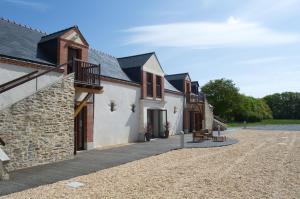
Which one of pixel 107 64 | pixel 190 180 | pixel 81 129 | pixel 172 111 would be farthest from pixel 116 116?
pixel 190 180

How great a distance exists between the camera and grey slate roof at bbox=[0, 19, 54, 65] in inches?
496

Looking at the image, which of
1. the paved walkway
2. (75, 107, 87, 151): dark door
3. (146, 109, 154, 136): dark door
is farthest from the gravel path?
(146, 109, 154, 136): dark door

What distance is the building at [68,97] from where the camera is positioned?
1046 centimetres

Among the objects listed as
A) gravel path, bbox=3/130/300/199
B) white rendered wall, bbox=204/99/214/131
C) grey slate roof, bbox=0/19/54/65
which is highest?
A: grey slate roof, bbox=0/19/54/65

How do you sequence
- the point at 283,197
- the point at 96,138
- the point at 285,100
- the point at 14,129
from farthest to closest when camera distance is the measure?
the point at 285,100 → the point at 96,138 → the point at 14,129 → the point at 283,197

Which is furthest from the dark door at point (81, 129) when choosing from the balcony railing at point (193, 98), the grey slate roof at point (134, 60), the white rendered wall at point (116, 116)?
the balcony railing at point (193, 98)

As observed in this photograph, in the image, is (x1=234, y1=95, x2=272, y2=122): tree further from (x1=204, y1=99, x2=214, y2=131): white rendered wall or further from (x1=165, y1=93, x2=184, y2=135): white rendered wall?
(x1=165, y1=93, x2=184, y2=135): white rendered wall

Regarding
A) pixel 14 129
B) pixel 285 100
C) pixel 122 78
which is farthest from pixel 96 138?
pixel 285 100

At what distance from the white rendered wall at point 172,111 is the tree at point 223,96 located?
94.2 feet

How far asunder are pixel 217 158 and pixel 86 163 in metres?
5.74

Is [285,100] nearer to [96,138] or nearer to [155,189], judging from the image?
[96,138]

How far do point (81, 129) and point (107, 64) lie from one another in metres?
6.35

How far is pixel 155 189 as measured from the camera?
7.48m

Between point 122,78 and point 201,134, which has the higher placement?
point 122,78
